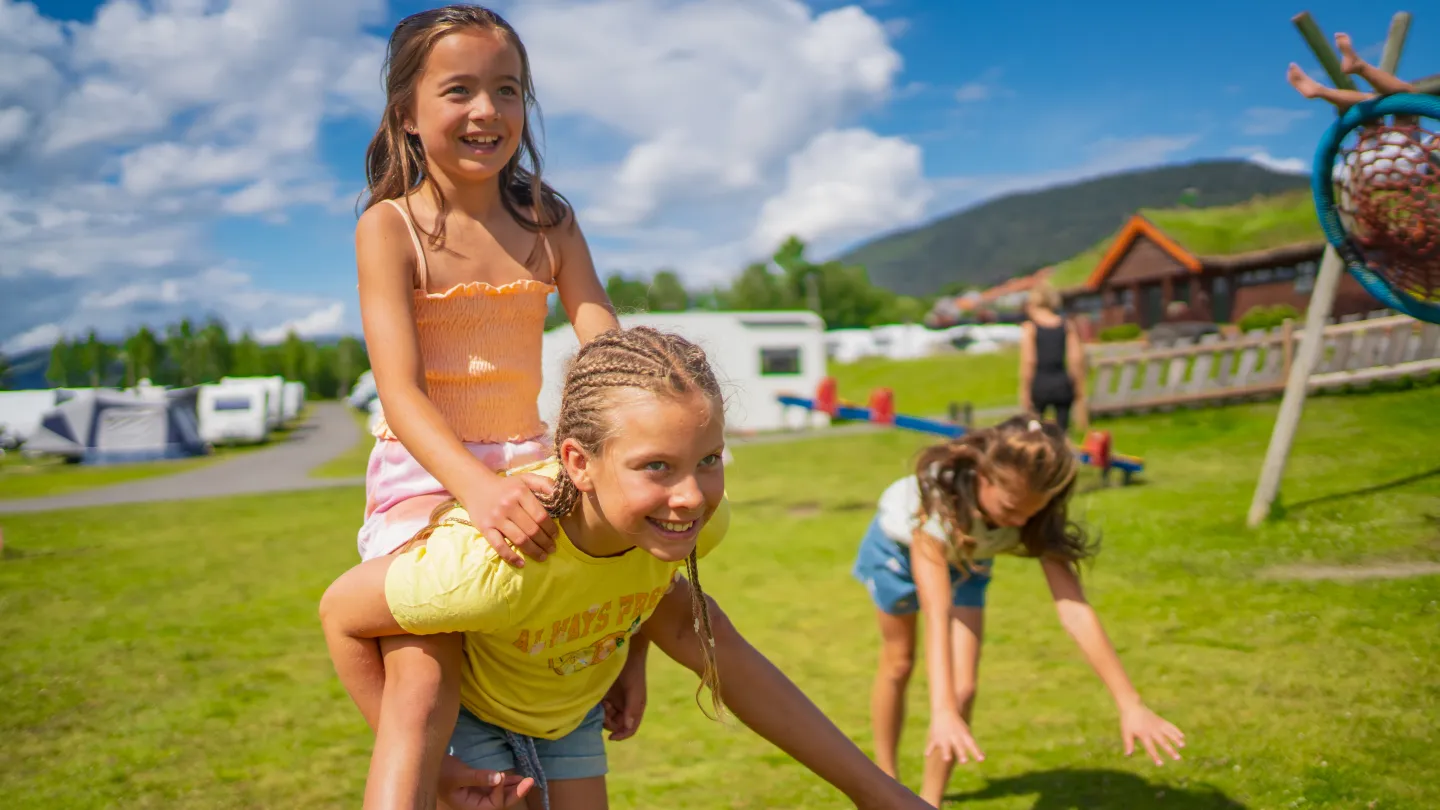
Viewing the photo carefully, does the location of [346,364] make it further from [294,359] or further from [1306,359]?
[1306,359]

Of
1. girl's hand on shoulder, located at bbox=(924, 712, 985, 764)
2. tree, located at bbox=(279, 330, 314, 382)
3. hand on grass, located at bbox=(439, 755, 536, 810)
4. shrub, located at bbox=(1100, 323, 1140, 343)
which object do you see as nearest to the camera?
hand on grass, located at bbox=(439, 755, 536, 810)

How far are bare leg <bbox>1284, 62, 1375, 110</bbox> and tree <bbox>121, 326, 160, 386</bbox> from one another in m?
86.7

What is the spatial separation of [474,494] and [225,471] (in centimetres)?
2639

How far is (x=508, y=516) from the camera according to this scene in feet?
6.25

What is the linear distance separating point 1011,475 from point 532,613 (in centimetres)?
195

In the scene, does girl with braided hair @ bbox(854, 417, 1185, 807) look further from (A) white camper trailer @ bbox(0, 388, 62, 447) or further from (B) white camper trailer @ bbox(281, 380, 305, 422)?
(B) white camper trailer @ bbox(281, 380, 305, 422)

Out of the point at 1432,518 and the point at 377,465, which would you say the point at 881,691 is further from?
the point at 1432,518

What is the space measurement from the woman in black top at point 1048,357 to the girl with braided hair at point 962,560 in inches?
270

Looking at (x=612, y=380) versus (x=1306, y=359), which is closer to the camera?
(x=612, y=380)

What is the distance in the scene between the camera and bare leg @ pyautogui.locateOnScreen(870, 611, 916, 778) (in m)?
4.04

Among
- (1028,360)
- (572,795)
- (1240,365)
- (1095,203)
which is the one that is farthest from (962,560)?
(1095,203)

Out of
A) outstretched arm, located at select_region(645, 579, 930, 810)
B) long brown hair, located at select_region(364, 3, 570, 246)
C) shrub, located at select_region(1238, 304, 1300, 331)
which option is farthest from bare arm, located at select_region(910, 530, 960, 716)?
shrub, located at select_region(1238, 304, 1300, 331)

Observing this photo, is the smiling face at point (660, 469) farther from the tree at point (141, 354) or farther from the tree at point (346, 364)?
the tree at point (346, 364)

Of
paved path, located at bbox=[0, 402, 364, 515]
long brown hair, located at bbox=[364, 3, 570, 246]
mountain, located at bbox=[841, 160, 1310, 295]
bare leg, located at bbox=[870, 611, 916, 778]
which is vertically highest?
mountain, located at bbox=[841, 160, 1310, 295]
